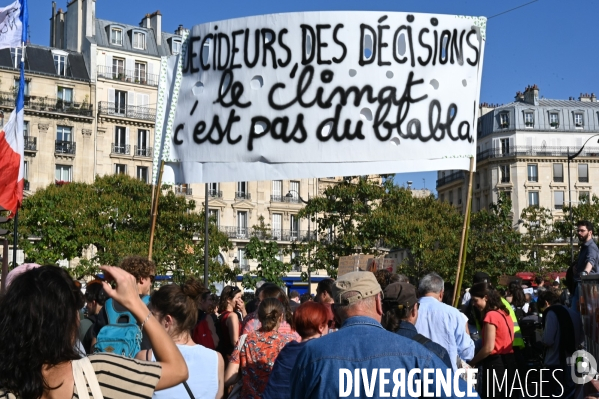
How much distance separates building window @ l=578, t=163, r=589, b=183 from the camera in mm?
75688

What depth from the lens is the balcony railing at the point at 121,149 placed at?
184 feet

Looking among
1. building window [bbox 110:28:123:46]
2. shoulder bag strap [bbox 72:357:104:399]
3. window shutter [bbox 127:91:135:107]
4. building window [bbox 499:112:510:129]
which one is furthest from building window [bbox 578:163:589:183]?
shoulder bag strap [bbox 72:357:104:399]

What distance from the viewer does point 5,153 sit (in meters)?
12.6

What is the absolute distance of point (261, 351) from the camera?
235 inches

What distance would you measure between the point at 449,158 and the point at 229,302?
3.59 m

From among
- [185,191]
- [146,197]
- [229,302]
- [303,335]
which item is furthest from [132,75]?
[303,335]

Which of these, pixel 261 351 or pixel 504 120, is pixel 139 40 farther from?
pixel 261 351

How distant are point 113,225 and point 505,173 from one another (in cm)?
4286

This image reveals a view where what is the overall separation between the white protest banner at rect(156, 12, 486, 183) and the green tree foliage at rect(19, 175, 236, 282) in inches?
1362

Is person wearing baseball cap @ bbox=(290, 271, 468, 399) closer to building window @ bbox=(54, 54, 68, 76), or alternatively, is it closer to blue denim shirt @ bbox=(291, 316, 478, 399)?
blue denim shirt @ bbox=(291, 316, 478, 399)

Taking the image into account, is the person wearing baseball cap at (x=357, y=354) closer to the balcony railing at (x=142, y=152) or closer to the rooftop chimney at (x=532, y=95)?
the balcony railing at (x=142, y=152)

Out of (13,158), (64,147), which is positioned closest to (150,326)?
(13,158)

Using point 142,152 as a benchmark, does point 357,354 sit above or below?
below

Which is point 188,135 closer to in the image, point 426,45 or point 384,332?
point 426,45
